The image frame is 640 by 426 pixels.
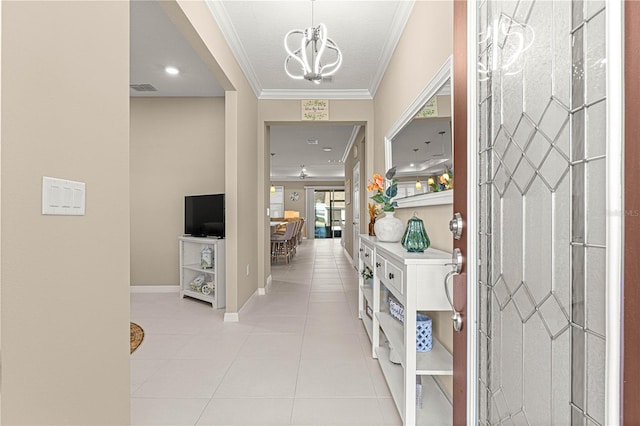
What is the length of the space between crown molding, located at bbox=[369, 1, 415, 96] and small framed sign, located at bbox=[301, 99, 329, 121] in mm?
718

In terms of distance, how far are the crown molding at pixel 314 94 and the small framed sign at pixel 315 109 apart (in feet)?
0.20

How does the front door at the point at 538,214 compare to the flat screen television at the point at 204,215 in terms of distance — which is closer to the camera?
the front door at the point at 538,214

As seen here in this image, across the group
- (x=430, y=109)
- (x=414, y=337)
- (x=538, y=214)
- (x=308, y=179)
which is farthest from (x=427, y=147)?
(x=308, y=179)

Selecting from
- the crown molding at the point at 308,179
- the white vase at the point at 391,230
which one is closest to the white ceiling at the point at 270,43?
the white vase at the point at 391,230

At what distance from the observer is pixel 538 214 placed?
0.81m

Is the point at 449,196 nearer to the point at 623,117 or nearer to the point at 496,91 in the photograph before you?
the point at 496,91

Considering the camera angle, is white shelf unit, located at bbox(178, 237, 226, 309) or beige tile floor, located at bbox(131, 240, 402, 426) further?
white shelf unit, located at bbox(178, 237, 226, 309)

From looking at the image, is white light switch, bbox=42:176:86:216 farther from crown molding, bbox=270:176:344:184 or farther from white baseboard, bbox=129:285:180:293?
crown molding, bbox=270:176:344:184

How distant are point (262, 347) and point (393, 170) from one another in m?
1.81

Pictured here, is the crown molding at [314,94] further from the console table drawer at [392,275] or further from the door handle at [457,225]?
the door handle at [457,225]

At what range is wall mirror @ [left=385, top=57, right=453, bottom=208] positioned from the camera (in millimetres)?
1989

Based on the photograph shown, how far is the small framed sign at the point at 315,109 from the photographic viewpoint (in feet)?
15.1

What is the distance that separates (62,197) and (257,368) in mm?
1841

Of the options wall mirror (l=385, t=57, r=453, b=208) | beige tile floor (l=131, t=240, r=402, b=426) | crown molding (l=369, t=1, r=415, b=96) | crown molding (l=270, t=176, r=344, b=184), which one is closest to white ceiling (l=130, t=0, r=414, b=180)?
crown molding (l=369, t=1, r=415, b=96)
